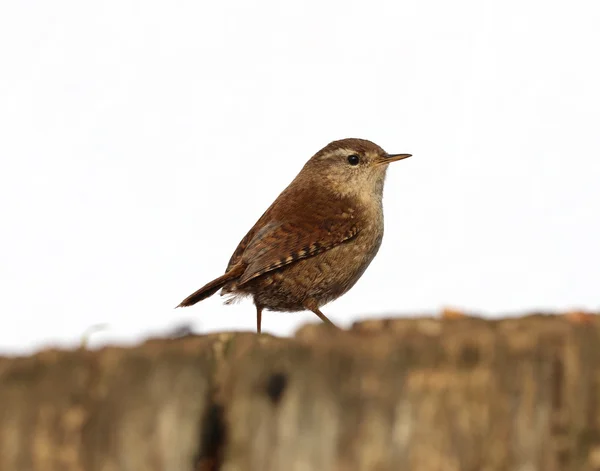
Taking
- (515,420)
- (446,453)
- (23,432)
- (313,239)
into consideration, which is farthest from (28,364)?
(313,239)

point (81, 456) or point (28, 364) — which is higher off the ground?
point (28, 364)

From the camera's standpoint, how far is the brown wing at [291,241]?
608 centimetres

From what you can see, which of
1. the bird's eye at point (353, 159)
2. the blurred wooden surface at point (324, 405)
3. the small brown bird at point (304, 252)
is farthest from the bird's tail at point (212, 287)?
the blurred wooden surface at point (324, 405)

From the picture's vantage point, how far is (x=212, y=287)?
5.88 meters

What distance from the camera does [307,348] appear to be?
180 cm

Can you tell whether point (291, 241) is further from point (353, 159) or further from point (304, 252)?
point (353, 159)

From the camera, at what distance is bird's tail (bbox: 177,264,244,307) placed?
18.9 feet

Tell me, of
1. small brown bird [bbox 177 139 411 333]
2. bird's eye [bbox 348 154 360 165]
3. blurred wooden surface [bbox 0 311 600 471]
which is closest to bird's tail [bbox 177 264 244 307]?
small brown bird [bbox 177 139 411 333]

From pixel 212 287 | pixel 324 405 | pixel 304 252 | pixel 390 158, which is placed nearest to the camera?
pixel 324 405

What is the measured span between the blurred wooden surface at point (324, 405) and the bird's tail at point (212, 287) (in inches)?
153

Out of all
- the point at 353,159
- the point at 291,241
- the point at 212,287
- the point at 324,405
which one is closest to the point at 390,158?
the point at 353,159

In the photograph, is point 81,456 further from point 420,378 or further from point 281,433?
point 420,378

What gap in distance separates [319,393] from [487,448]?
34 centimetres

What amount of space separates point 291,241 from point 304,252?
13 cm
